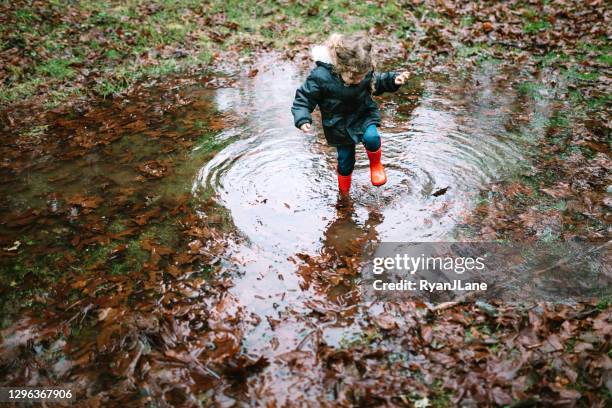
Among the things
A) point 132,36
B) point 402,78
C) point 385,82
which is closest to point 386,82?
point 385,82

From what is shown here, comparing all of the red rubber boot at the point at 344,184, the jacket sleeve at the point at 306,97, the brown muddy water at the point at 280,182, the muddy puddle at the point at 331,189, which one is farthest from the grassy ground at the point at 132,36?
the red rubber boot at the point at 344,184

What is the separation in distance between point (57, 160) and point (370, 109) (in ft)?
13.0

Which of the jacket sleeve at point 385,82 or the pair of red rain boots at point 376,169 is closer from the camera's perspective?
the jacket sleeve at point 385,82

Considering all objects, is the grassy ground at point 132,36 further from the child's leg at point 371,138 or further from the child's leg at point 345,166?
the child's leg at point 371,138

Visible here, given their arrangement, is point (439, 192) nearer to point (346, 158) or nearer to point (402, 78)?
point (346, 158)

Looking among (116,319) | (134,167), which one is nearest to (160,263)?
(116,319)

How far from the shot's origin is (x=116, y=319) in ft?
12.1

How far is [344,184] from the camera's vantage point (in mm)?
5043

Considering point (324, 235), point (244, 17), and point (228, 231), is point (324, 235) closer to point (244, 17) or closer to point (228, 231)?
point (228, 231)

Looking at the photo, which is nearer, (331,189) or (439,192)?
(439,192)

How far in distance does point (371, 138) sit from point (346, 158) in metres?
0.41

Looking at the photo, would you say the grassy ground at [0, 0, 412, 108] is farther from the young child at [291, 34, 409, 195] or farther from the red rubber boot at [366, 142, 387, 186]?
the red rubber boot at [366, 142, 387, 186]

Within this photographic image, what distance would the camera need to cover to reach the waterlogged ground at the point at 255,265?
3154mm

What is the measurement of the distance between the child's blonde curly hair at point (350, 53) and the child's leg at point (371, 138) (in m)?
0.56
